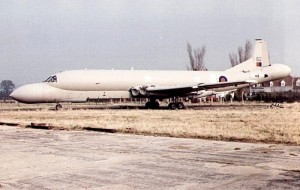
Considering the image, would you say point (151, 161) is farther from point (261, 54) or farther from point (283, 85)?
point (283, 85)

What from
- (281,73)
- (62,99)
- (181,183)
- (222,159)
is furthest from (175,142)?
(281,73)

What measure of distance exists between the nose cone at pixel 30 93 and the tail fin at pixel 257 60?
18737mm

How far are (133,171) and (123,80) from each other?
2583cm

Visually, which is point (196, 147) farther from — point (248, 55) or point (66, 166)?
point (248, 55)

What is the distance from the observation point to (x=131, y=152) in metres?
10.7

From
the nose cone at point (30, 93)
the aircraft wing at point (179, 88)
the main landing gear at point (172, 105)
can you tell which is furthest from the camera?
the main landing gear at point (172, 105)

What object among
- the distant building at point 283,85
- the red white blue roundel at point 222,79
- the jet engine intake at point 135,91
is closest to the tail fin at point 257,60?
the red white blue roundel at point 222,79

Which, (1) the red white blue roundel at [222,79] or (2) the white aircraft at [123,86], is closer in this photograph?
(2) the white aircraft at [123,86]

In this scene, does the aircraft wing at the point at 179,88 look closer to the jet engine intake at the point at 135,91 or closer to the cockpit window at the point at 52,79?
the jet engine intake at the point at 135,91

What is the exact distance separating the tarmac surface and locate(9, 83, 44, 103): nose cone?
61.8 feet

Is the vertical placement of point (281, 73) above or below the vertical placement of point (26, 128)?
above

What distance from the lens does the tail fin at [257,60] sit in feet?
135

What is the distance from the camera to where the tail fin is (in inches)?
1625

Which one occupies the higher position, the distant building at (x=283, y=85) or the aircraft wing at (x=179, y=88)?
the distant building at (x=283, y=85)
